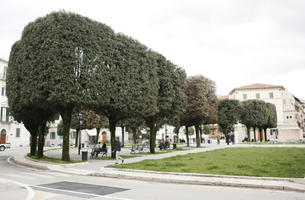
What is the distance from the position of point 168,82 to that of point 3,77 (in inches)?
1431

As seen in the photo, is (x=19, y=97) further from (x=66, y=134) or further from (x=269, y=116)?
(x=269, y=116)

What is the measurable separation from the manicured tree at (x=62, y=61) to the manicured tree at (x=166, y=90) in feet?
25.0

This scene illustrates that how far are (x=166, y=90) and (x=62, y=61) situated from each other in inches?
460

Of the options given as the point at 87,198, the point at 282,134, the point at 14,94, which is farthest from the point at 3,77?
the point at 282,134

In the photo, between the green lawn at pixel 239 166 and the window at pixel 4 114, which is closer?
the green lawn at pixel 239 166

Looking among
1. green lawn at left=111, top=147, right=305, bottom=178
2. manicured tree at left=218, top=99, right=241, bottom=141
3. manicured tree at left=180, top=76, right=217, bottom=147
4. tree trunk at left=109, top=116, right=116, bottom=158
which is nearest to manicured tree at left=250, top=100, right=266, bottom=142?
manicured tree at left=218, top=99, right=241, bottom=141

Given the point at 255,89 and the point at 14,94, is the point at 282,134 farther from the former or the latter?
the point at 14,94

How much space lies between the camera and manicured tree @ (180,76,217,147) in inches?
1255

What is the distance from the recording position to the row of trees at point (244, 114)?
46656 mm

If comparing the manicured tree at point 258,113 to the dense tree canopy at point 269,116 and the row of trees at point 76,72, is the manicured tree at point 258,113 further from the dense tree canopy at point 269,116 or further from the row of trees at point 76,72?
the row of trees at point 76,72

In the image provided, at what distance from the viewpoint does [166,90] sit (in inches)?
997

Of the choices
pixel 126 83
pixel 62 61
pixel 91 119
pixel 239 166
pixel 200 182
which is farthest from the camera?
pixel 91 119

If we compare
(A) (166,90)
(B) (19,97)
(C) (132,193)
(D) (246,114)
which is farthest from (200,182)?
(D) (246,114)

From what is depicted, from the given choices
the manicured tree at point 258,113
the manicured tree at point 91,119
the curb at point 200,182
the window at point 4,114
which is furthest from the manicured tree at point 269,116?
the window at point 4,114
